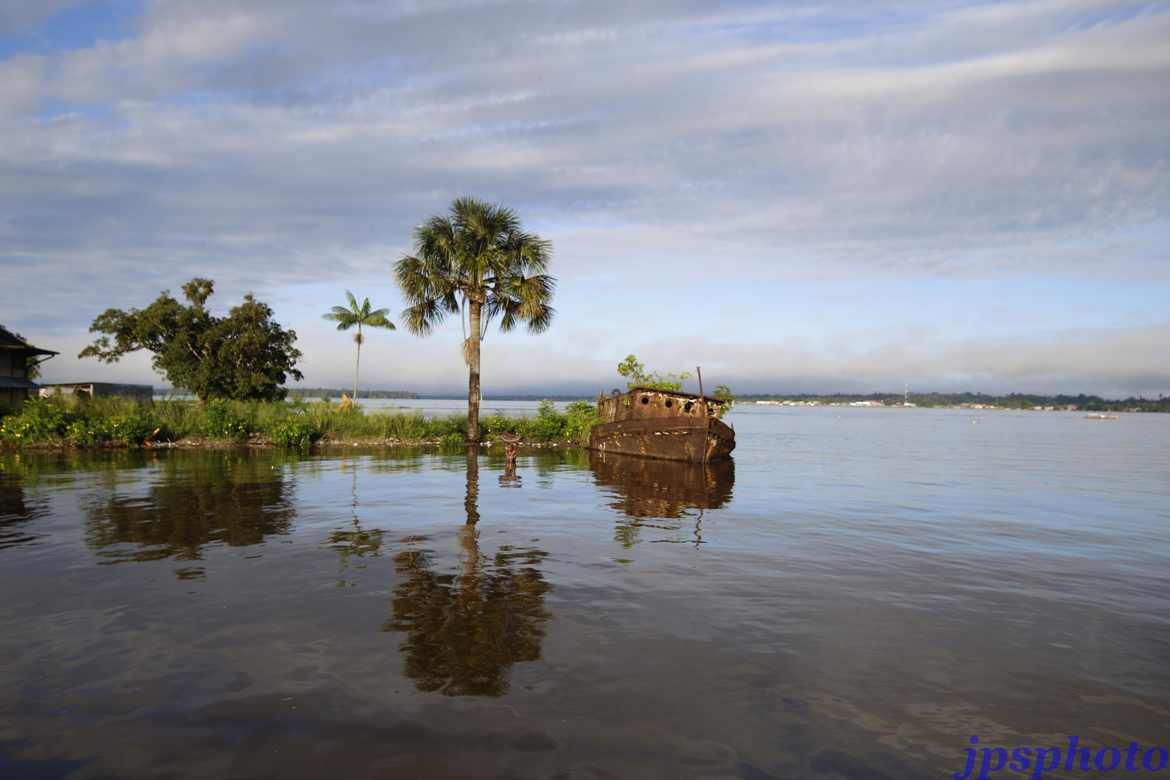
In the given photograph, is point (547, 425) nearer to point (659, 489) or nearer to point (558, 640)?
point (659, 489)

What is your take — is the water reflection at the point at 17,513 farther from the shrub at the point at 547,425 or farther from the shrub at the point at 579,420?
the shrub at the point at 579,420

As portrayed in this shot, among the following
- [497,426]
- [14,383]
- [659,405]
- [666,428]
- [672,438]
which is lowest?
[672,438]

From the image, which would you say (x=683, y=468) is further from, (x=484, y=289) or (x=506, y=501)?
(x=484, y=289)

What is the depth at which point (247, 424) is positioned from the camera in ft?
111

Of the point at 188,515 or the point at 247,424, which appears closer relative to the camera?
the point at 188,515

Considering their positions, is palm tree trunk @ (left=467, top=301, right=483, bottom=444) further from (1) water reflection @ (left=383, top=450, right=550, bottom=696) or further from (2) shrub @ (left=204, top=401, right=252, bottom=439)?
(1) water reflection @ (left=383, top=450, right=550, bottom=696)

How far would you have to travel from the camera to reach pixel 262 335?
40.2 meters

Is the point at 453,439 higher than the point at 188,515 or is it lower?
higher

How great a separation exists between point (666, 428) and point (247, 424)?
20828 millimetres

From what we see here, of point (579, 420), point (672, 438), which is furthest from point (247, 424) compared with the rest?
point (672, 438)

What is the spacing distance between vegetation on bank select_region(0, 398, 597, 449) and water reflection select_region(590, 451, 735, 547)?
25.9 ft

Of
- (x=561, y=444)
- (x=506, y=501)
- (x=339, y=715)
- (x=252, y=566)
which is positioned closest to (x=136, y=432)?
(x=561, y=444)

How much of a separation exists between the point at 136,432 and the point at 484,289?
17215 mm

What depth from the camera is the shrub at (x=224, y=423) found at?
33.1 m
